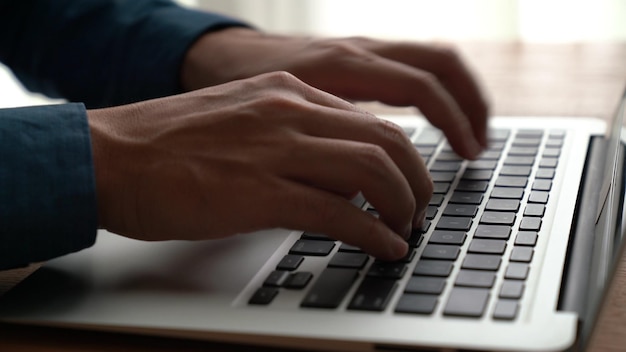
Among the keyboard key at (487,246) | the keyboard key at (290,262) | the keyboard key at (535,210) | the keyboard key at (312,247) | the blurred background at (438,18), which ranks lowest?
the blurred background at (438,18)

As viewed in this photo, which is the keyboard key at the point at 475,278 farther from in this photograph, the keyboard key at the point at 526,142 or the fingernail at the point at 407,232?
the keyboard key at the point at 526,142

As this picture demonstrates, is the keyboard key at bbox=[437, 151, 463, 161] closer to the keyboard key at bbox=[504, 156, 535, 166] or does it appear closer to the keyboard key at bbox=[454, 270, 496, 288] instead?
the keyboard key at bbox=[504, 156, 535, 166]

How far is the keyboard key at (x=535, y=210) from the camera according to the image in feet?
2.09

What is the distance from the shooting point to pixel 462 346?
455 mm

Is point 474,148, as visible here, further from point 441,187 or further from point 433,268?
A: point 433,268

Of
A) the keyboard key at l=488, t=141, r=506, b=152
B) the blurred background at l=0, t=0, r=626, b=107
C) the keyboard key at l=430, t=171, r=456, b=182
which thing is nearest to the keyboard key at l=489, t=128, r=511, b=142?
the keyboard key at l=488, t=141, r=506, b=152

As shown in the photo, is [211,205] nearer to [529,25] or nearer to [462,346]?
[462,346]

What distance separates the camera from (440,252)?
0.57 metres

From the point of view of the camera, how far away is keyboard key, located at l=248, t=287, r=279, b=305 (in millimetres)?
516

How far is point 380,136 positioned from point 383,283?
114 mm

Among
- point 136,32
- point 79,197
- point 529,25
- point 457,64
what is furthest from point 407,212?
point 529,25

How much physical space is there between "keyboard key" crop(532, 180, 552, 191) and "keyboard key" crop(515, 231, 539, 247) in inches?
4.1

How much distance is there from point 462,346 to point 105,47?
67cm

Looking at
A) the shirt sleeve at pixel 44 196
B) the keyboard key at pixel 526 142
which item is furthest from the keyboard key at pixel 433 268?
the keyboard key at pixel 526 142
